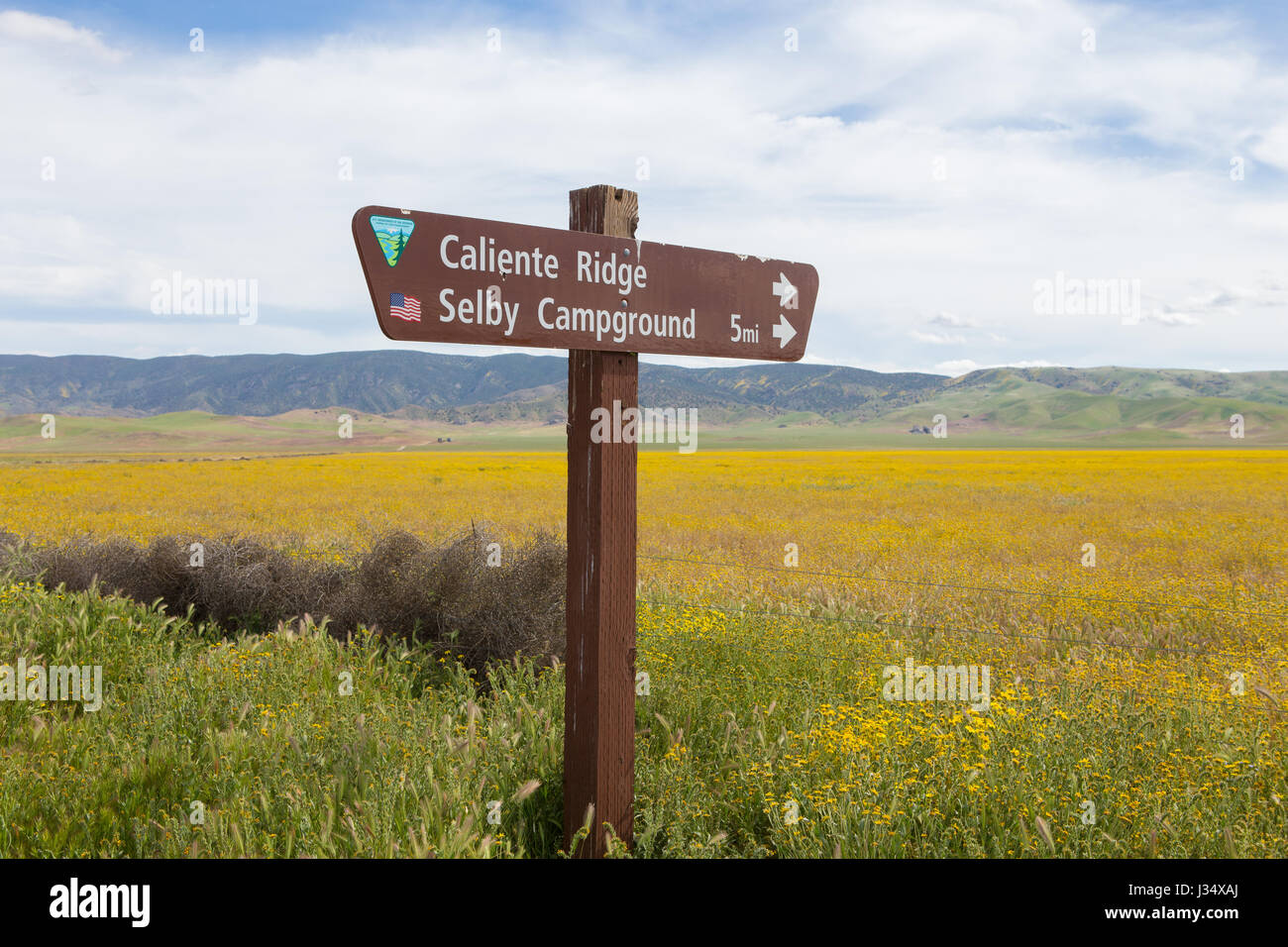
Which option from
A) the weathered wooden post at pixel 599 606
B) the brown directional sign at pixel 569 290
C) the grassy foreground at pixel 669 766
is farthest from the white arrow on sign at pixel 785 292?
the grassy foreground at pixel 669 766

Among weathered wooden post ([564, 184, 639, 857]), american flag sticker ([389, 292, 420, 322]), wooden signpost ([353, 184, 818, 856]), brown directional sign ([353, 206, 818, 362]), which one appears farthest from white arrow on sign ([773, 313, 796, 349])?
american flag sticker ([389, 292, 420, 322])

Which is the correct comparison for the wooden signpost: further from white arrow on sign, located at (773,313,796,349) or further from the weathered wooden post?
white arrow on sign, located at (773,313,796,349)

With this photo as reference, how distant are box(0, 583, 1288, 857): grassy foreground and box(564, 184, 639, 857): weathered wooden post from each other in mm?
244

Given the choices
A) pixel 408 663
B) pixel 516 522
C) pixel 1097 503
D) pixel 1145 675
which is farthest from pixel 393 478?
pixel 1145 675

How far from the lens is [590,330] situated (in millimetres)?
3428

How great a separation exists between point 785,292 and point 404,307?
1.89 m

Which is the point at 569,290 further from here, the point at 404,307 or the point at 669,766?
the point at 669,766

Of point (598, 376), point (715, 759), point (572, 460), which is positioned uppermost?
point (598, 376)

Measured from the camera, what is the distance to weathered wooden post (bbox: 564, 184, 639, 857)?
3.48m

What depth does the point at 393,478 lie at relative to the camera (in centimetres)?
3731
